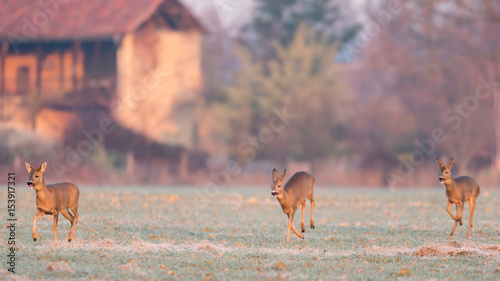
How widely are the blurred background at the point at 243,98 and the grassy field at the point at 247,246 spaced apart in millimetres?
27187

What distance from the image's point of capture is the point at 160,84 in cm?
6650

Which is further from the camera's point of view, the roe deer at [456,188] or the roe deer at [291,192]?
the roe deer at [456,188]

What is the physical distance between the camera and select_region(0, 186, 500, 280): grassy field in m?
15.4

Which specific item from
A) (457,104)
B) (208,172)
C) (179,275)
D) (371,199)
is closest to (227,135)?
(208,172)

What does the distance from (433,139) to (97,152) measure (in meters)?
23.8

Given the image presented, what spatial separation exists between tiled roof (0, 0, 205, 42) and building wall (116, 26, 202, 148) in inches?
64.1

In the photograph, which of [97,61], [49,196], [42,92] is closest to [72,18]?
[97,61]

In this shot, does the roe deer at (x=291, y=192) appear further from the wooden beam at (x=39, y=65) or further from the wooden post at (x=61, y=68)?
the wooden beam at (x=39, y=65)

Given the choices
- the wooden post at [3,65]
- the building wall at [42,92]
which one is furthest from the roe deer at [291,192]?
the wooden post at [3,65]

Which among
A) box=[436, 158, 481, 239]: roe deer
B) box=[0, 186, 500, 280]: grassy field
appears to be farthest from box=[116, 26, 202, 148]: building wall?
box=[436, 158, 481, 239]: roe deer

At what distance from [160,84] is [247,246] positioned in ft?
158

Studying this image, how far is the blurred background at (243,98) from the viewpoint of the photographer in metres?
59.4

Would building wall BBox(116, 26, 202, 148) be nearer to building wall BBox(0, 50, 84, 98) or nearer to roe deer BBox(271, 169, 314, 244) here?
building wall BBox(0, 50, 84, 98)

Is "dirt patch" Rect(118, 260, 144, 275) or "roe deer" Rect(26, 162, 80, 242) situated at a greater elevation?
"roe deer" Rect(26, 162, 80, 242)
